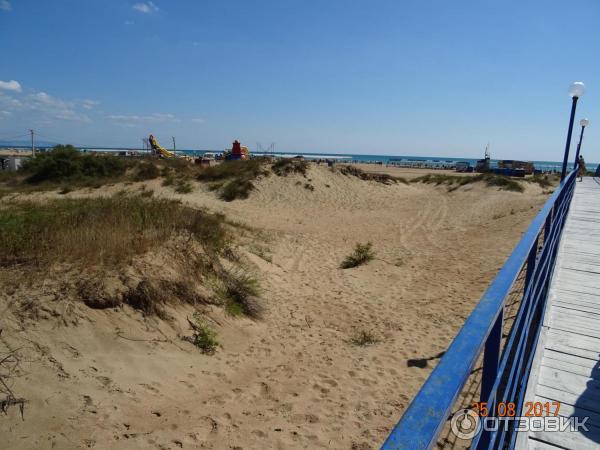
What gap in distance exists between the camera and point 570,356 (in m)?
2.83

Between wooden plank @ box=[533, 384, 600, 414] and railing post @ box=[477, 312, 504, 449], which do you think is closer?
railing post @ box=[477, 312, 504, 449]

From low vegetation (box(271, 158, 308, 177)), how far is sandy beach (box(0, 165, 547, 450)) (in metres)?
14.3

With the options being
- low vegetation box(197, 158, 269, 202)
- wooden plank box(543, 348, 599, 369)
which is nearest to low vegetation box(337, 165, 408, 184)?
low vegetation box(197, 158, 269, 202)

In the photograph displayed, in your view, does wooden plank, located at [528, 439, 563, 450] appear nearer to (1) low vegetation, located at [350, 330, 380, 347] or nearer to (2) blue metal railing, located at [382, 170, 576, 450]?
(2) blue metal railing, located at [382, 170, 576, 450]

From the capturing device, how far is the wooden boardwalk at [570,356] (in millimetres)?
2109

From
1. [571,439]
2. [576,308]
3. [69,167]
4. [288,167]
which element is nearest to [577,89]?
[576,308]

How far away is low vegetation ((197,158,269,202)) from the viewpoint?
19.9 meters

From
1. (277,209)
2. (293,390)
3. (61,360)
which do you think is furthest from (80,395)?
(277,209)

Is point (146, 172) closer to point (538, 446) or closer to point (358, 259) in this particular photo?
point (358, 259)

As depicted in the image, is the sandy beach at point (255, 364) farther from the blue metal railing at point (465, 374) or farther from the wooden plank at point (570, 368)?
the blue metal railing at point (465, 374)

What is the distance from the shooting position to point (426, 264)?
33.0 feet

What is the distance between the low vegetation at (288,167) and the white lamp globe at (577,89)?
51.0 ft

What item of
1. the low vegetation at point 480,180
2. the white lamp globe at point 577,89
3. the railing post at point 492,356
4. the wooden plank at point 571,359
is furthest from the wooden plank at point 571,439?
the low vegetation at point 480,180

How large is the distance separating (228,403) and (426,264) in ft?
24.7
